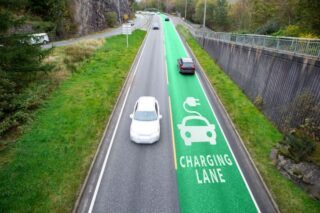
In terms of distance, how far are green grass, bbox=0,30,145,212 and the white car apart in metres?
2.48

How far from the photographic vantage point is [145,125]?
43.8ft

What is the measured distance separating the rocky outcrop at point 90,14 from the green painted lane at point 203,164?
109 feet

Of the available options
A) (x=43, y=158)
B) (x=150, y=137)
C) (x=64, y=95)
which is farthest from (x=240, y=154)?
(x=64, y=95)

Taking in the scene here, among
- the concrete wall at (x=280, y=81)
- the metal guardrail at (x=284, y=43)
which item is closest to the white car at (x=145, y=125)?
the concrete wall at (x=280, y=81)

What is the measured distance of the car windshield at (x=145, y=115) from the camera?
13.8 metres

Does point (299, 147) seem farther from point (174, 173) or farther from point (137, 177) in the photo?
point (137, 177)

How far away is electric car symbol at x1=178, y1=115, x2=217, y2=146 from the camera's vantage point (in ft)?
46.0

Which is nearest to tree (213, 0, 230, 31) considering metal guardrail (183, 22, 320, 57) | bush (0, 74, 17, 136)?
metal guardrail (183, 22, 320, 57)

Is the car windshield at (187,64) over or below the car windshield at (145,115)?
over

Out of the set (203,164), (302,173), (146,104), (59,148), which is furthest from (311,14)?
(59,148)

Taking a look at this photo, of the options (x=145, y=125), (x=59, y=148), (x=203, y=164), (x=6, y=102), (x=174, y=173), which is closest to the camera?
(x=174, y=173)

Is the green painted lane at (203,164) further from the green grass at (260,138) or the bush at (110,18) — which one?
the bush at (110,18)

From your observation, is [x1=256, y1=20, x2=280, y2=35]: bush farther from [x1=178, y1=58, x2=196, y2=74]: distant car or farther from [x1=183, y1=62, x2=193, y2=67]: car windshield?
[x1=183, y1=62, x2=193, y2=67]: car windshield

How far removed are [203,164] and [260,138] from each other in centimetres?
456
